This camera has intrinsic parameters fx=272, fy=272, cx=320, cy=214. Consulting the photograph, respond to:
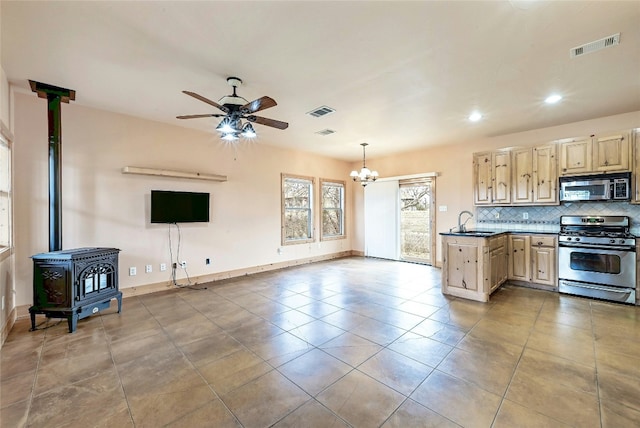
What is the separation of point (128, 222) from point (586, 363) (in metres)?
5.76

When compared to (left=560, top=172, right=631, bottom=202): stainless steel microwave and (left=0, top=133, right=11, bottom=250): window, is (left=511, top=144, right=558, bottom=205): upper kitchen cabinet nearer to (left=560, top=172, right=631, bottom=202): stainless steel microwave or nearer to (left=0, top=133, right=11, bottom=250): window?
(left=560, top=172, right=631, bottom=202): stainless steel microwave

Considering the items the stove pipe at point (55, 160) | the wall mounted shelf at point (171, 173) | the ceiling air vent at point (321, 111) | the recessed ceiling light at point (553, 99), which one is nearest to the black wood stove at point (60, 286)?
the stove pipe at point (55, 160)

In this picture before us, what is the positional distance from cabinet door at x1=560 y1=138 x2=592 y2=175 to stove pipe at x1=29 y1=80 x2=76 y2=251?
720cm

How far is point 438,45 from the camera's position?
251cm

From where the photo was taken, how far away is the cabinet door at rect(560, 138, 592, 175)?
13.9 ft

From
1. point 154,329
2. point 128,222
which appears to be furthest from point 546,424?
point 128,222

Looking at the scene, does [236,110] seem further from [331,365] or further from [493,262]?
[493,262]

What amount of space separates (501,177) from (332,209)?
4141 mm

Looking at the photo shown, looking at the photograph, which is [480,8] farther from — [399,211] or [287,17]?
[399,211]

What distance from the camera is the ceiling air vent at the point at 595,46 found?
7.96 feet

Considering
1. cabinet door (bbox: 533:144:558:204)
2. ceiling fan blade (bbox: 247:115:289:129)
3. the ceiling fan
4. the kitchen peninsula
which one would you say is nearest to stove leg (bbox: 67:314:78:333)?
the ceiling fan

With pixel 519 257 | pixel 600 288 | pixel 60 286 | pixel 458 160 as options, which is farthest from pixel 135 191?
pixel 600 288

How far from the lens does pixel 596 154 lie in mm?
4176

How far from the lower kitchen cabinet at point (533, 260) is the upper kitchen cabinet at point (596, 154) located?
116cm
